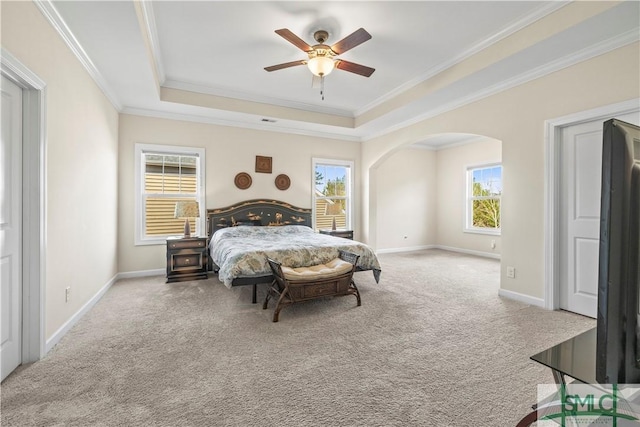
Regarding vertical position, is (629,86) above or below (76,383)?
above

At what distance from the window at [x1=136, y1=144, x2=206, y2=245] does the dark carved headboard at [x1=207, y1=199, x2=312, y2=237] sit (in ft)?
0.80

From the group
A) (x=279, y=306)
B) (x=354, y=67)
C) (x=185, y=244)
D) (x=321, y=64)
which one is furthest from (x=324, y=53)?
(x=185, y=244)

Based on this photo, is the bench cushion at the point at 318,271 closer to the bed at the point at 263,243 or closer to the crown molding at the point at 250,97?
the bed at the point at 263,243

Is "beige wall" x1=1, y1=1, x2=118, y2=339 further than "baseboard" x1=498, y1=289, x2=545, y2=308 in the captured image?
No

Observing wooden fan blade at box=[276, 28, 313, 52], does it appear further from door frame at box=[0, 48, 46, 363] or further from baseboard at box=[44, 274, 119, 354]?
baseboard at box=[44, 274, 119, 354]

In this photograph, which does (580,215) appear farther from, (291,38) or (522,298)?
(291,38)

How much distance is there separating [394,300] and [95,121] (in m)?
4.07

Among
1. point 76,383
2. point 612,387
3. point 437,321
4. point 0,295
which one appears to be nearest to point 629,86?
point 437,321

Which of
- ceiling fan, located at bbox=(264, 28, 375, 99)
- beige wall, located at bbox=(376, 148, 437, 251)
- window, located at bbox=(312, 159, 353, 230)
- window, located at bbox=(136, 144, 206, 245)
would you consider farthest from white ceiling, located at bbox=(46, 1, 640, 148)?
beige wall, located at bbox=(376, 148, 437, 251)

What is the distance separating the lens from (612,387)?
0.69 metres

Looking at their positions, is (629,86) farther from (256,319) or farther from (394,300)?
(256,319)

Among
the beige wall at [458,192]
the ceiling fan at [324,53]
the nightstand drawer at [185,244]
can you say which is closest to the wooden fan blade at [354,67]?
the ceiling fan at [324,53]

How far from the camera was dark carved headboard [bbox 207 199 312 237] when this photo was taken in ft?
16.6

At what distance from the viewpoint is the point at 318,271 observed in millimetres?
3131
